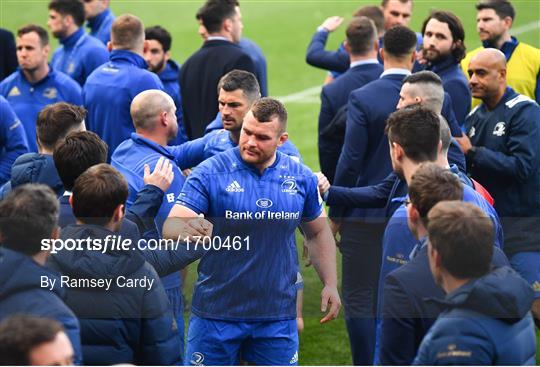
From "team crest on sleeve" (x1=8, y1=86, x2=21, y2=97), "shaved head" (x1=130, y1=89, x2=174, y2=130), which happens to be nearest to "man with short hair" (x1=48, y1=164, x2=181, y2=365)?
"shaved head" (x1=130, y1=89, x2=174, y2=130)

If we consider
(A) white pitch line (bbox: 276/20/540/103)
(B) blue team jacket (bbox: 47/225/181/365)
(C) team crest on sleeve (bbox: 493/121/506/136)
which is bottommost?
(A) white pitch line (bbox: 276/20/540/103)

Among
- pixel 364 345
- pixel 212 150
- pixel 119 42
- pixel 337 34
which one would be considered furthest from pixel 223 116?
pixel 337 34

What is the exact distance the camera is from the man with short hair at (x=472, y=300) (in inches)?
141

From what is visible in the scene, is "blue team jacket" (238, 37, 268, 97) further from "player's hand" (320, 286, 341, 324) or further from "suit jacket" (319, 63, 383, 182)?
"player's hand" (320, 286, 341, 324)

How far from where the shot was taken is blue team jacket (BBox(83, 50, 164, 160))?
7855 mm

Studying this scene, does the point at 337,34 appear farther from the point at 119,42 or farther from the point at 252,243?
the point at 252,243

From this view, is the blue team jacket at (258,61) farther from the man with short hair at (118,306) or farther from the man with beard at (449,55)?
the man with short hair at (118,306)

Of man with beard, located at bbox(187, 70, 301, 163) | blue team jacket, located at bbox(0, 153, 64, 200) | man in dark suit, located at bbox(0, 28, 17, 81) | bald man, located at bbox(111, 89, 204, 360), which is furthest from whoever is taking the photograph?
man in dark suit, located at bbox(0, 28, 17, 81)

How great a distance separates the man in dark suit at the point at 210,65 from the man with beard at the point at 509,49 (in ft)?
6.25

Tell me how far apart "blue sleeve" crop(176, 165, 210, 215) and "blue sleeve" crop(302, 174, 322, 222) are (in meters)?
0.56

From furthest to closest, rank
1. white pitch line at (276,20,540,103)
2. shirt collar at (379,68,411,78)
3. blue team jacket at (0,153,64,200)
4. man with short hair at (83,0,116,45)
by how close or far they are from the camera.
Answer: white pitch line at (276,20,540,103) → man with short hair at (83,0,116,45) → shirt collar at (379,68,411,78) → blue team jacket at (0,153,64,200)

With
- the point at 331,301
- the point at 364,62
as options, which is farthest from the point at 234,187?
the point at 364,62

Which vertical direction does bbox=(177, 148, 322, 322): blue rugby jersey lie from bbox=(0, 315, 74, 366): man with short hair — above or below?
below

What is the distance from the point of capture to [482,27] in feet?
27.5
